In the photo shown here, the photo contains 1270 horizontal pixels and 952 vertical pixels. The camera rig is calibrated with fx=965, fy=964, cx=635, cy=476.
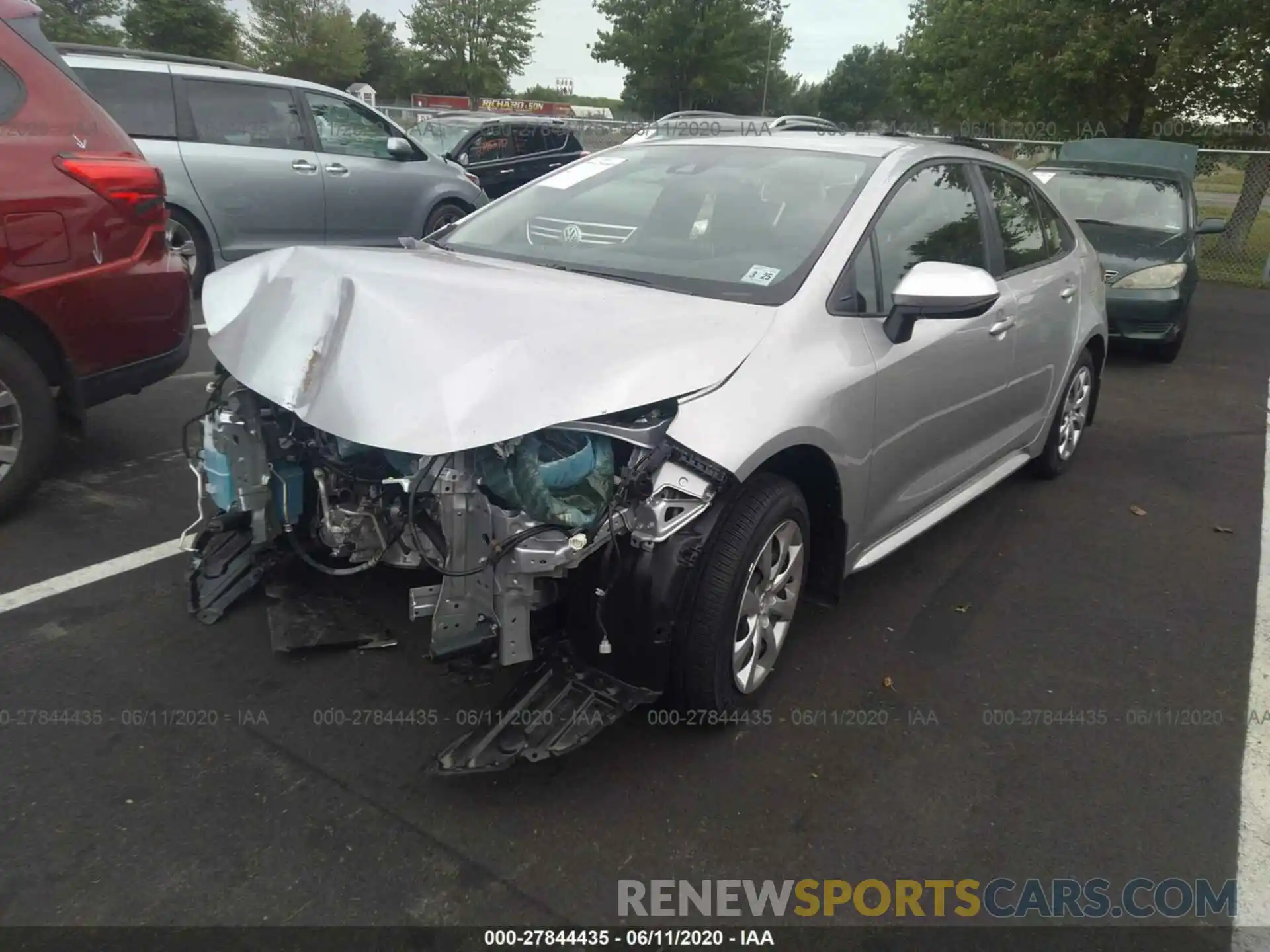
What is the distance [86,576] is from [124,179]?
5.44 feet

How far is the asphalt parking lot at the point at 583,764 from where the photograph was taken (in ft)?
7.48

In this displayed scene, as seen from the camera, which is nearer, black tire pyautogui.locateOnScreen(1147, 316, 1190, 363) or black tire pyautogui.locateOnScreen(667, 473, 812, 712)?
black tire pyautogui.locateOnScreen(667, 473, 812, 712)

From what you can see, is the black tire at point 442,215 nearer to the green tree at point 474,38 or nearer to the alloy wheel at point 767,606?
the alloy wheel at point 767,606

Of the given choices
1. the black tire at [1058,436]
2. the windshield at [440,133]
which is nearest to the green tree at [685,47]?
the windshield at [440,133]

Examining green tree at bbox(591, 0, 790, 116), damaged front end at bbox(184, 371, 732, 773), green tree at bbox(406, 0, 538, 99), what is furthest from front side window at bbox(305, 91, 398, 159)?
green tree at bbox(406, 0, 538, 99)

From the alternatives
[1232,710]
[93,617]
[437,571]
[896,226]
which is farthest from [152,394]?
[1232,710]

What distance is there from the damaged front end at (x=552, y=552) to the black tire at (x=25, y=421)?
1.83 metres

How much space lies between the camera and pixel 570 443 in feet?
8.20

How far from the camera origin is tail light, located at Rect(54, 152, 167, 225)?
382 centimetres

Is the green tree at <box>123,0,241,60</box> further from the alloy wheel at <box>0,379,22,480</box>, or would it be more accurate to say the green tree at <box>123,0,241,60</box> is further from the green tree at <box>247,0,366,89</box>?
the alloy wheel at <box>0,379,22,480</box>

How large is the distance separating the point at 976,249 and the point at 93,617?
358cm

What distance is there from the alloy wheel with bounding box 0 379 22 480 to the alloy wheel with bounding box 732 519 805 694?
293 cm

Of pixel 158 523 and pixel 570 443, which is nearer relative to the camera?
pixel 570 443

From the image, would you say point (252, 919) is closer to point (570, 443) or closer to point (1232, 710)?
point (570, 443)
